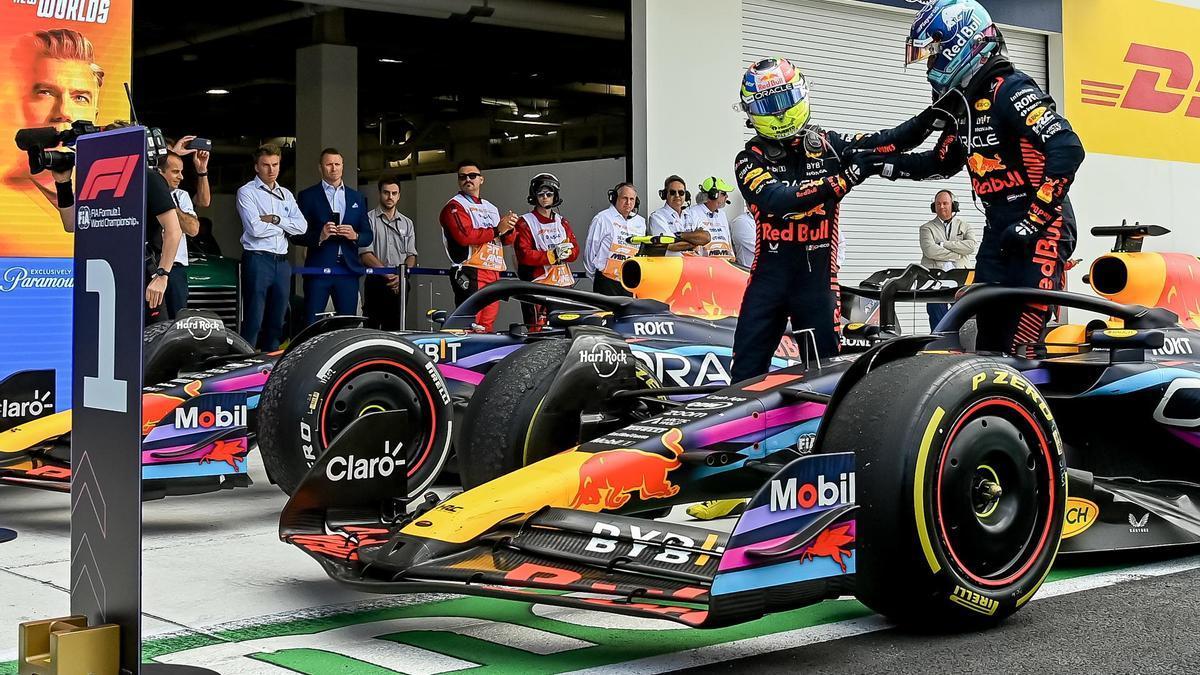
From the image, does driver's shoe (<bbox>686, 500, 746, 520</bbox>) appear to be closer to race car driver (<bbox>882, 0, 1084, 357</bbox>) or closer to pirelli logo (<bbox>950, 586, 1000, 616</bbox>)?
race car driver (<bbox>882, 0, 1084, 357</bbox>)

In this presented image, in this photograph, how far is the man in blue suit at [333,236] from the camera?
39.0 ft

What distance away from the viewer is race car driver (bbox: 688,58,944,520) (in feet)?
21.0


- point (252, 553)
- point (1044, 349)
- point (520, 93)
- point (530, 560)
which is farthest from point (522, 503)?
point (520, 93)

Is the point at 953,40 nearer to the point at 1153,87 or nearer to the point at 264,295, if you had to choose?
the point at 264,295

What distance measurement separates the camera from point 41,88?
376 inches

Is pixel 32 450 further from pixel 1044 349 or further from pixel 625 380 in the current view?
pixel 1044 349

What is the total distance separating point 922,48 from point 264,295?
653 centimetres

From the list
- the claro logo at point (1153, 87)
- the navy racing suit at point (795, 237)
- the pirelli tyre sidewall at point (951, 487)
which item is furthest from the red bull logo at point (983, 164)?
the claro logo at point (1153, 87)

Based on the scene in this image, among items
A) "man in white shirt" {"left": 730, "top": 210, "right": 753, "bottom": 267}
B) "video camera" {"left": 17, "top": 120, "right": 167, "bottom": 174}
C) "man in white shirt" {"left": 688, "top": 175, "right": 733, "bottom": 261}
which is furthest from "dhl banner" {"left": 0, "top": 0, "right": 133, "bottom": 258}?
"man in white shirt" {"left": 730, "top": 210, "right": 753, "bottom": 267}

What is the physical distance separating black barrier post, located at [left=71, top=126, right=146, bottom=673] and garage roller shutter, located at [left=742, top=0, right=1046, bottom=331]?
11.8m

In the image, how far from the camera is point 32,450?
20.8 feet

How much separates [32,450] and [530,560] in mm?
3403

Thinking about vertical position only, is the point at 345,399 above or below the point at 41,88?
below


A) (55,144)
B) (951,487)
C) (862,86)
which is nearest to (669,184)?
(862,86)
